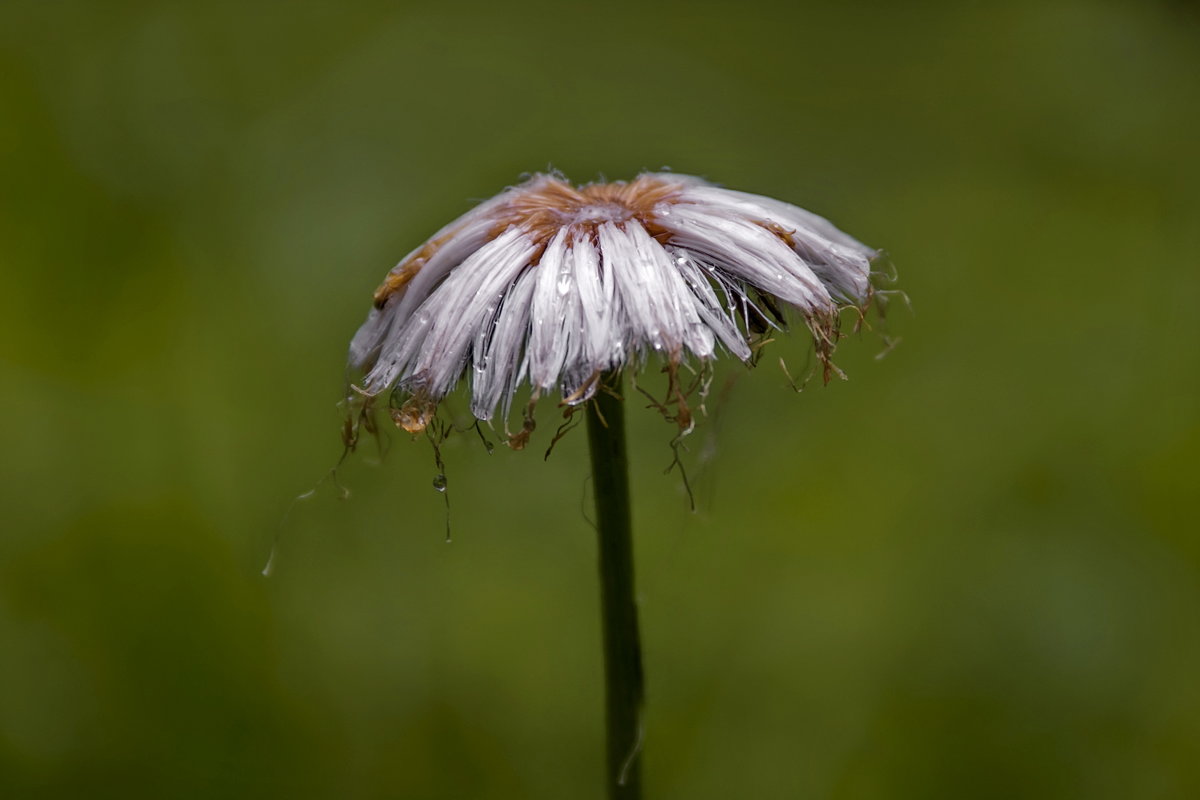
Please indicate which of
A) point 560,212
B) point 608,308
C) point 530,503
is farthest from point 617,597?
point 530,503

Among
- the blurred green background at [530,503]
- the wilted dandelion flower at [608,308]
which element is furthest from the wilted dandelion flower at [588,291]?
the blurred green background at [530,503]

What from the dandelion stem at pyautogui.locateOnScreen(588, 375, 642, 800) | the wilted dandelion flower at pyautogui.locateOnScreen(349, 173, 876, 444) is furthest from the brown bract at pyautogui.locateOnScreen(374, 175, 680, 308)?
the dandelion stem at pyautogui.locateOnScreen(588, 375, 642, 800)

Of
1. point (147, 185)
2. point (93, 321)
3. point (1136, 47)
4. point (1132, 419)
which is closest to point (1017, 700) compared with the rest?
point (1132, 419)

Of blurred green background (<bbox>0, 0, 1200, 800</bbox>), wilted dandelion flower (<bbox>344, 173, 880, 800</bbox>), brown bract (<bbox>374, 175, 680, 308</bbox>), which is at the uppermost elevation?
brown bract (<bbox>374, 175, 680, 308</bbox>)

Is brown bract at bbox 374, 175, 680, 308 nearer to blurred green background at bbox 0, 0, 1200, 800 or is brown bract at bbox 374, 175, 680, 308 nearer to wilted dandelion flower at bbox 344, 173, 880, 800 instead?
wilted dandelion flower at bbox 344, 173, 880, 800

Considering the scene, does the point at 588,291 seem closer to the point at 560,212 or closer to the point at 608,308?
the point at 608,308
